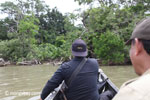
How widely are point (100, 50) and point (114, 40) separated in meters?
1.15

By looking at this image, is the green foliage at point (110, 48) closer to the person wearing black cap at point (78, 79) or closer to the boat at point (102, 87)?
the boat at point (102, 87)

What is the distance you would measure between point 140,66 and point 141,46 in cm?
11

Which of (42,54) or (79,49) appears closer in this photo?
(79,49)

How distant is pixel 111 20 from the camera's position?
13.8 m

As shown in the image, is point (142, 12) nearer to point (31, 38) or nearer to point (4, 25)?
point (31, 38)

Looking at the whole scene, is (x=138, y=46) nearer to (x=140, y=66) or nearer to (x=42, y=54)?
(x=140, y=66)

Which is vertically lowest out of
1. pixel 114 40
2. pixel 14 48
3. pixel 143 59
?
pixel 14 48

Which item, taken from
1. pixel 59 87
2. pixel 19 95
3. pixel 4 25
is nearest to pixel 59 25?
pixel 4 25

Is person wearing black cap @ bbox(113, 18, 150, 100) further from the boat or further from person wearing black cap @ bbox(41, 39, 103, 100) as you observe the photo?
the boat

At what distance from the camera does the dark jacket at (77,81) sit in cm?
219

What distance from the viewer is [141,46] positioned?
0.90 meters

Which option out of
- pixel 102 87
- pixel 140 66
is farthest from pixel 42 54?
pixel 140 66

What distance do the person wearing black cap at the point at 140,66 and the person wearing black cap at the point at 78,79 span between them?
1295 mm

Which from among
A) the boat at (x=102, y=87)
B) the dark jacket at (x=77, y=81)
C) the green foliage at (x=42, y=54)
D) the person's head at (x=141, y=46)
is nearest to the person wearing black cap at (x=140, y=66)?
the person's head at (x=141, y=46)
